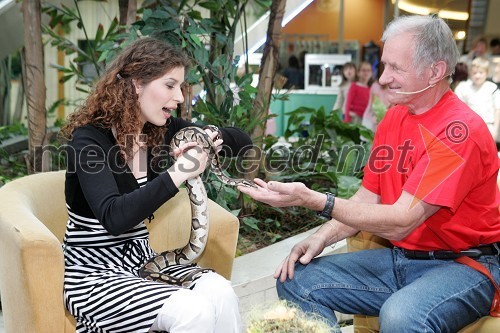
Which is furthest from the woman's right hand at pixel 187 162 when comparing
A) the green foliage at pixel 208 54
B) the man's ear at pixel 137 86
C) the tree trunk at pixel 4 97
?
the tree trunk at pixel 4 97

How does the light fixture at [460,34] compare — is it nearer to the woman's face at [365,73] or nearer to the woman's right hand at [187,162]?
the woman's face at [365,73]

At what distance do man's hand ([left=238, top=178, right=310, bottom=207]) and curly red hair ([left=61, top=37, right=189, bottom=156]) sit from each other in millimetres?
573

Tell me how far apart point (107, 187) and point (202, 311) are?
0.56 m

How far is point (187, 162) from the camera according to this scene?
104 inches

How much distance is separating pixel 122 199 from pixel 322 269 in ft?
2.82

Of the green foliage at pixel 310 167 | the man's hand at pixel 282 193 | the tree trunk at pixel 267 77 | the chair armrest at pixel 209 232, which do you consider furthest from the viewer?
the tree trunk at pixel 267 77

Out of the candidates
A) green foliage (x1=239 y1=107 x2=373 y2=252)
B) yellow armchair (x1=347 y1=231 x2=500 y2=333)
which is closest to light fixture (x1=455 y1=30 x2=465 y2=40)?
green foliage (x1=239 y1=107 x2=373 y2=252)

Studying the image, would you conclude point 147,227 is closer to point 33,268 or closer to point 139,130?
point 139,130

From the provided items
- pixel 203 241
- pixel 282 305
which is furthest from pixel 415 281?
pixel 203 241

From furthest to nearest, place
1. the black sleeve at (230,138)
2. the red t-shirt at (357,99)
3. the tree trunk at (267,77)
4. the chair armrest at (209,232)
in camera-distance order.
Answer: the red t-shirt at (357,99) → the tree trunk at (267,77) → the black sleeve at (230,138) → the chair armrest at (209,232)

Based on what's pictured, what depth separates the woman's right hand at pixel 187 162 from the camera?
8.39 feet

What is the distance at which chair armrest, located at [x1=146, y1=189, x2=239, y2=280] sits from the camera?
117 inches

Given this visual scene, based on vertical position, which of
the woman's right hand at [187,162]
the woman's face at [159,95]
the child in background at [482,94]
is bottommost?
the child in background at [482,94]

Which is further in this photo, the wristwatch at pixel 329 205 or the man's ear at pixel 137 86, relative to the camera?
the man's ear at pixel 137 86
